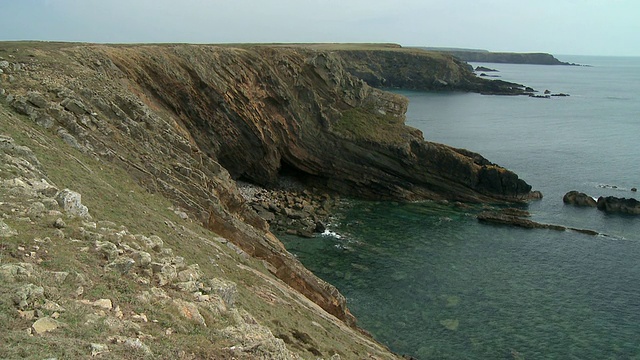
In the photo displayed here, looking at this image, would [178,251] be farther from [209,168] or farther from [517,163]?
[517,163]

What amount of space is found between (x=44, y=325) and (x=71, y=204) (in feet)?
19.6

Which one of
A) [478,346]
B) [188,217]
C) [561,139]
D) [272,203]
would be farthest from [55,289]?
[561,139]

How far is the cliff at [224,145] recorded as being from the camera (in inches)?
722

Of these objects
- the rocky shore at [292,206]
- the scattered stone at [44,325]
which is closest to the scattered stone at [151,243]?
the scattered stone at [44,325]

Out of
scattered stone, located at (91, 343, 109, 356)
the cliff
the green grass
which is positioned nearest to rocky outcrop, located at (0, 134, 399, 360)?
scattered stone, located at (91, 343, 109, 356)

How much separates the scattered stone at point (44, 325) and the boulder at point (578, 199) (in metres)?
56.5

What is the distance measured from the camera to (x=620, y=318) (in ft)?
104

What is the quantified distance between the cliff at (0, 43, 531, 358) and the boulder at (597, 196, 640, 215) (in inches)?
315

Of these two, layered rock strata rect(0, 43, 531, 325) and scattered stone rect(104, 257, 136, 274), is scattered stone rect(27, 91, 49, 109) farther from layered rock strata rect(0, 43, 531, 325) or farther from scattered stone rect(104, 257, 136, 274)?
scattered stone rect(104, 257, 136, 274)

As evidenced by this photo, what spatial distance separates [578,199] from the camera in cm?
5512

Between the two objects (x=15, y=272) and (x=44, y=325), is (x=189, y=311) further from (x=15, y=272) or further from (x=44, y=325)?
(x=15, y=272)

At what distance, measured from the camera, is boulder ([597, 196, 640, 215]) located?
52594 millimetres

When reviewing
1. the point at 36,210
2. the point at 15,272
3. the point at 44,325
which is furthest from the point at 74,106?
the point at 44,325

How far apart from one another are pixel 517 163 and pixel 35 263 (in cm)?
6877
